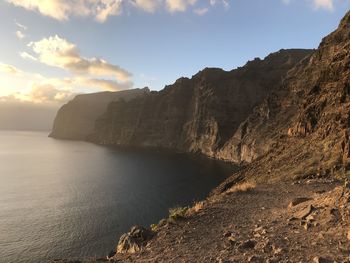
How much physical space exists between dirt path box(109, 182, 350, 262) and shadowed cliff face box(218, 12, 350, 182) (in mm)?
16959

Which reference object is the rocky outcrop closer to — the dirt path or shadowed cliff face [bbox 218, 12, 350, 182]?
the dirt path

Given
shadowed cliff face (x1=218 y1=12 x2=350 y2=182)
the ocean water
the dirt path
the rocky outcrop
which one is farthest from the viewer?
the ocean water

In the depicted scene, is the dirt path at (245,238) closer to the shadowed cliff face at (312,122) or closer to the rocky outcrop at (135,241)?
the rocky outcrop at (135,241)

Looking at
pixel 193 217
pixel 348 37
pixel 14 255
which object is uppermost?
pixel 348 37

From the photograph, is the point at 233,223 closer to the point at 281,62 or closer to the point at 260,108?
the point at 260,108

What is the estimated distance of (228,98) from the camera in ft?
625

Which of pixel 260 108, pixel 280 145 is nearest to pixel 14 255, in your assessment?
pixel 280 145

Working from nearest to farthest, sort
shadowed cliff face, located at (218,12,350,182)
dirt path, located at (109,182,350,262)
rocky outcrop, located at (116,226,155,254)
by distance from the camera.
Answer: dirt path, located at (109,182,350,262)
rocky outcrop, located at (116,226,155,254)
shadowed cliff face, located at (218,12,350,182)

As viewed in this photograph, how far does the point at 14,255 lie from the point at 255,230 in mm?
40938

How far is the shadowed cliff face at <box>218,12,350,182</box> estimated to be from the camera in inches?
1666

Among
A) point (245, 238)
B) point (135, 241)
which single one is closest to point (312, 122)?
point (245, 238)

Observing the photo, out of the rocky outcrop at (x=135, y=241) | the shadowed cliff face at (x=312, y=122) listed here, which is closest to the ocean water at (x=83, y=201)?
the shadowed cliff face at (x=312, y=122)

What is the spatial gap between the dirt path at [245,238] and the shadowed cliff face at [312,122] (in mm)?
16959

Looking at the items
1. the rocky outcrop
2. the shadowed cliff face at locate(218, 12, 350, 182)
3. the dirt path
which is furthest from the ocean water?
the dirt path
